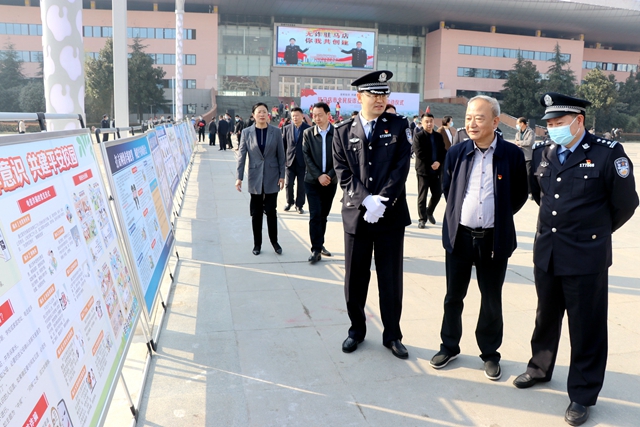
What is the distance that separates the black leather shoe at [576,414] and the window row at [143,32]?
54611 millimetres

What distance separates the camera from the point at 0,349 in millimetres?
1520

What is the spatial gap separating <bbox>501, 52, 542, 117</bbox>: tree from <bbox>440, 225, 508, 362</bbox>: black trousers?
54.1m

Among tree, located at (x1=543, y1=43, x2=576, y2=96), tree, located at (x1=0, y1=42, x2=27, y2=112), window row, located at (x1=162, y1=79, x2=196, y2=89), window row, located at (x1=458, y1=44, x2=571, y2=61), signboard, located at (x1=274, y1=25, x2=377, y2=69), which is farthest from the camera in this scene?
window row, located at (x1=458, y1=44, x2=571, y2=61)

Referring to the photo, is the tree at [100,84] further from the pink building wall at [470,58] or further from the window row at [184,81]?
the pink building wall at [470,58]

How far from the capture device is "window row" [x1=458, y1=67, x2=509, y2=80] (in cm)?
5812

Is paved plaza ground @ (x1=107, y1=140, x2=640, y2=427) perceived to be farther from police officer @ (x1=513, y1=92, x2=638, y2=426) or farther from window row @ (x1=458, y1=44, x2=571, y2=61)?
window row @ (x1=458, y1=44, x2=571, y2=61)

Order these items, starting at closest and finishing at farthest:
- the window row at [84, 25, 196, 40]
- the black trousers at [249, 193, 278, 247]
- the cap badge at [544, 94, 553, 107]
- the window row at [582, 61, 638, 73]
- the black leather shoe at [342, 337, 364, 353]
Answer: the cap badge at [544, 94, 553, 107]
the black leather shoe at [342, 337, 364, 353]
the black trousers at [249, 193, 278, 247]
the window row at [84, 25, 196, 40]
the window row at [582, 61, 638, 73]

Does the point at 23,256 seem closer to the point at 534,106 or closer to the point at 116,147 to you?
the point at 116,147

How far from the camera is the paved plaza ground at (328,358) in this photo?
3021 millimetres

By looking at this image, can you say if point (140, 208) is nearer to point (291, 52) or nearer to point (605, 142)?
point (605, 142)

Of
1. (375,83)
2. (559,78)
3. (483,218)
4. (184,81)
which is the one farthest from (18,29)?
(483,218)

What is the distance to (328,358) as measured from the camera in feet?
12.1

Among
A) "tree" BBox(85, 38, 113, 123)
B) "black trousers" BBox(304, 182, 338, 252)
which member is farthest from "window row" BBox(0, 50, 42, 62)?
"black trousers" BBox(304, 182, 338, 252)

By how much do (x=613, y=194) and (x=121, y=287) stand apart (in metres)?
2.82
